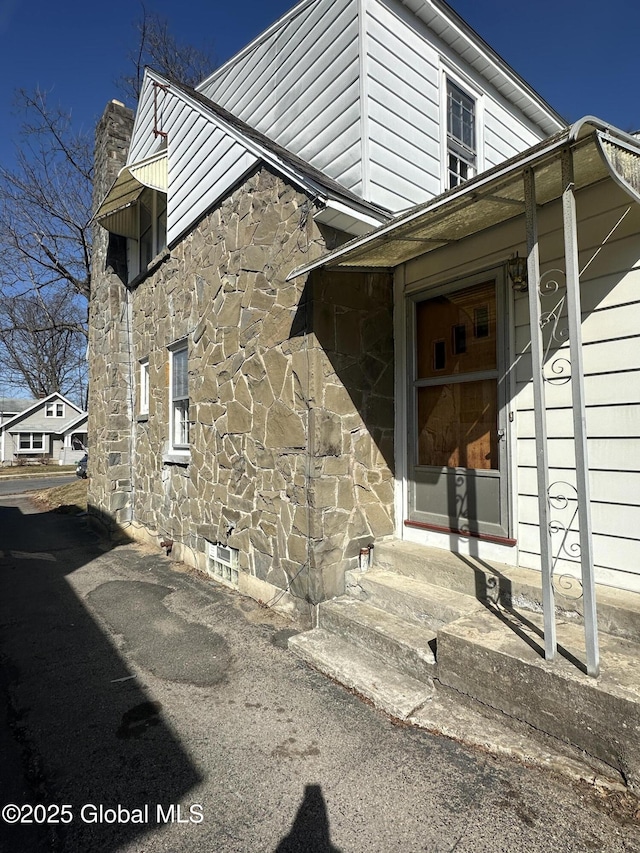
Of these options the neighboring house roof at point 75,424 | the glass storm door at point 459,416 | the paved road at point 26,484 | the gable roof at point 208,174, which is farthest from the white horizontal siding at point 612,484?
the neighboring house roof at point 75,424

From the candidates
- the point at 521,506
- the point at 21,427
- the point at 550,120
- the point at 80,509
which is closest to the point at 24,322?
the point at 21,427

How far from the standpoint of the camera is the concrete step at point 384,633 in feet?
10.0

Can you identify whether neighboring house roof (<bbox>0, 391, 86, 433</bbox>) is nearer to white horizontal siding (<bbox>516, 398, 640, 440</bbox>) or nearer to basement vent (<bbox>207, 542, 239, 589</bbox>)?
basement vent (<bbox>207, 542, 239, 589</bbox>)

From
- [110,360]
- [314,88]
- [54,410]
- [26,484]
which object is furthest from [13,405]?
[314,88]

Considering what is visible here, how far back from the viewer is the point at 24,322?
2998cm

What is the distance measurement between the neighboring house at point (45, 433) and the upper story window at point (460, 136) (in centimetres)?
3472

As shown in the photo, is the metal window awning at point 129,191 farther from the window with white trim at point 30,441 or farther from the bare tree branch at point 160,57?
the window with white trim at point 30,441

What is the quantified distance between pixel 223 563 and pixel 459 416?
10.3ft

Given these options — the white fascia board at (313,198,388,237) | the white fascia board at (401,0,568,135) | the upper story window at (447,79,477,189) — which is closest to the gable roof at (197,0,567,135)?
the white fascia board at (401,0,568,135)

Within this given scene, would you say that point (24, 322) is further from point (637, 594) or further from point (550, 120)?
point (637, 594)

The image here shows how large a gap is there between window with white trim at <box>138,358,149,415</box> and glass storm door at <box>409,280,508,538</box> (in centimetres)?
537

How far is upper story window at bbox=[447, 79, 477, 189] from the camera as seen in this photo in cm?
598

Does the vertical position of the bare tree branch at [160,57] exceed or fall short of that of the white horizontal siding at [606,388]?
it exceeds it

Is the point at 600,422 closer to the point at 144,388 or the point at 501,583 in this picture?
the point at 501,583
